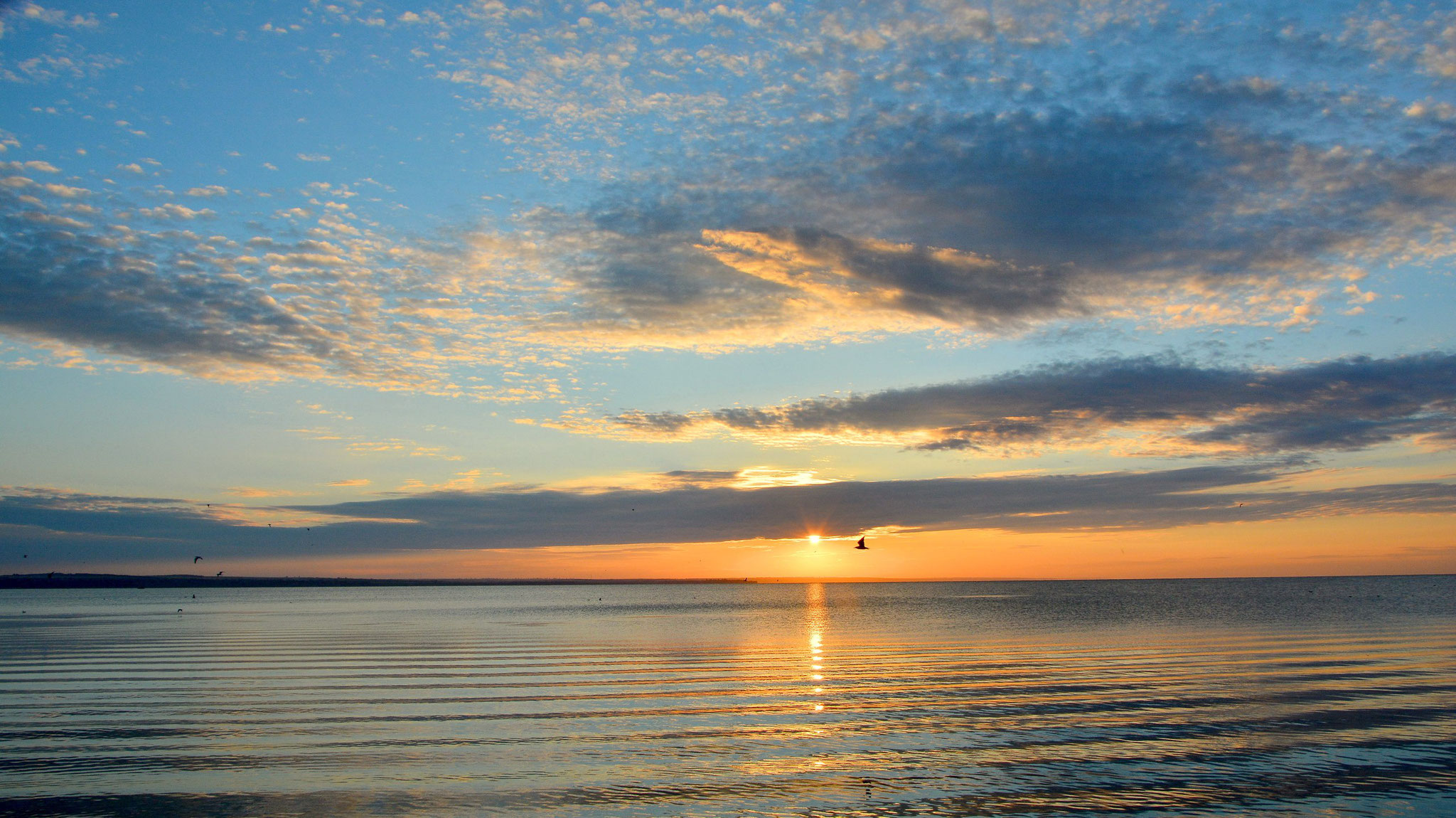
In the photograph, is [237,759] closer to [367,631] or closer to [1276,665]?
[1276,665]

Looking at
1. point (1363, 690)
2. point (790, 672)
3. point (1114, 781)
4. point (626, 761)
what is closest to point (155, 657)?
point (790, 672)

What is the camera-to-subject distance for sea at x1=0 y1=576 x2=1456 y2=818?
18.8 metres

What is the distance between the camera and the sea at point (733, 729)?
18844mm

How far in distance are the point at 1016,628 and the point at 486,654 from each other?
4353 centimetres

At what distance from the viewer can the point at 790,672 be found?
40.7 m

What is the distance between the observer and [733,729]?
26.1m

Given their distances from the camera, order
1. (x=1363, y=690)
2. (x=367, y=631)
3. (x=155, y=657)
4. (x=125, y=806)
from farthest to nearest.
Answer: (x=367, y=631) → (x=155, y=657) → (x=1363, y=690) → (x=125, y=806)

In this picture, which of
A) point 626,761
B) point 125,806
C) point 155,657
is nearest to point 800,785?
point 626,761

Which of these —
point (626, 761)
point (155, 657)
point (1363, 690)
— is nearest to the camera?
point (626, 761)

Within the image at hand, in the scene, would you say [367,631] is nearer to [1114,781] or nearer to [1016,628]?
[1016,628]

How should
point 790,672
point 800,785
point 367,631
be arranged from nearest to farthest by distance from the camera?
1. point 800,785
2. point 790,672
3. point 367,631

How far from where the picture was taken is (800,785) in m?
19.7

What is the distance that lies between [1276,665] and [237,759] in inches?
1710

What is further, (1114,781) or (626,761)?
(626,761)
